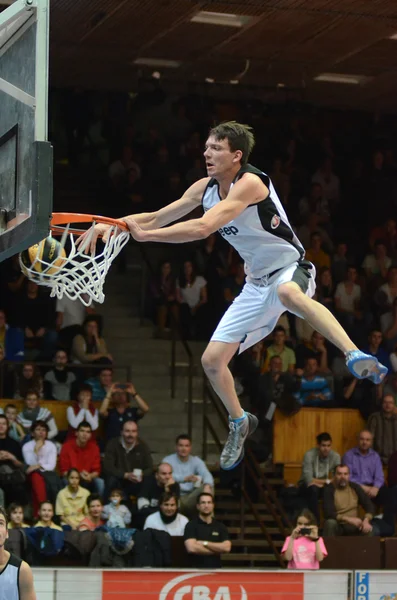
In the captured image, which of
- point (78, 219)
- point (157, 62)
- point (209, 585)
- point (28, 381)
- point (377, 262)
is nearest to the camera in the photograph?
point (78, 219)

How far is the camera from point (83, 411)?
15.1 metres

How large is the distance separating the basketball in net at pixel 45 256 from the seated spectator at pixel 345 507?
7959 millimetres

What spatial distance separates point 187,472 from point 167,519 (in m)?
1.09

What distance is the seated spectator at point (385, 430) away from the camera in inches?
637

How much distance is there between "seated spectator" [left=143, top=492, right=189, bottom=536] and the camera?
13.8m

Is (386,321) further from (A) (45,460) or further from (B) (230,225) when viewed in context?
(B) (230,225)

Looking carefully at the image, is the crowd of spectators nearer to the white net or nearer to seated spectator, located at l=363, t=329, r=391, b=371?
seated spectator, located at l=363, t=329, r=391, b=371

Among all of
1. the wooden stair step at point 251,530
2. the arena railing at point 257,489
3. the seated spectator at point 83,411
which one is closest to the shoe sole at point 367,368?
the arena railing at point 257,489

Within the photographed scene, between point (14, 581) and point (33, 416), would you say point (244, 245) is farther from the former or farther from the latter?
point (33, 416)

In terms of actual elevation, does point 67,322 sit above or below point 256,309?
above

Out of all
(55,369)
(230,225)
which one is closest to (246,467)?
(55,369)

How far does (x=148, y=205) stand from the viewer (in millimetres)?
19688

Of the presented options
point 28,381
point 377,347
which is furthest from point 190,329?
point 28,381

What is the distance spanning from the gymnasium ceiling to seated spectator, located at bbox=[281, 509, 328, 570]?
21.1 feet
